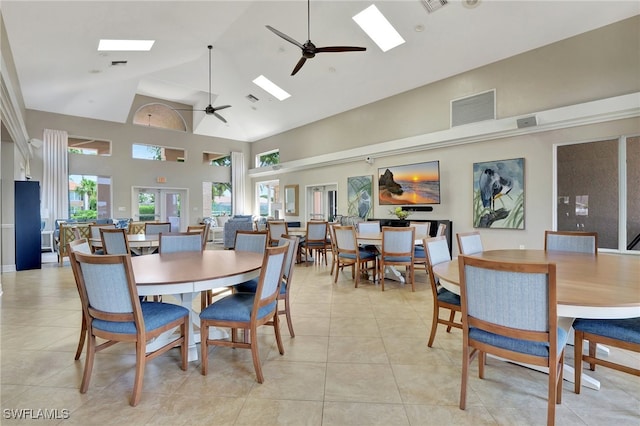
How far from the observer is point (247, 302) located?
2230mm

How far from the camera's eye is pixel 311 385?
79.3 inches

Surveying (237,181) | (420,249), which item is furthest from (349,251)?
(237,181)

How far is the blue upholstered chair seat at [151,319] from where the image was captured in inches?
71.8

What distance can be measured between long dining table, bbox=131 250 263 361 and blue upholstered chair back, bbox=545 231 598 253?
3057 millimetres

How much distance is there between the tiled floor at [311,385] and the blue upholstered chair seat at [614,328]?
0.44 m

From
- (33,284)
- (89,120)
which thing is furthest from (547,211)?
(89,120)

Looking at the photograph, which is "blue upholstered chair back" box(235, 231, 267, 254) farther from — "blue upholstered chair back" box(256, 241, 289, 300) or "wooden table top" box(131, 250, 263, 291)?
"blue upholstered chair back" box(256, 241, 289, 300)

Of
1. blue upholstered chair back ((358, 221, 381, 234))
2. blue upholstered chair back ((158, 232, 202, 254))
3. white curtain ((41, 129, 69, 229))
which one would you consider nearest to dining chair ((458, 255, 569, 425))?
blue upholstered chair back ((158, 232, 202, 254))

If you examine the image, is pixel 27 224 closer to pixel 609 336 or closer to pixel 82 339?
pixel 82 339

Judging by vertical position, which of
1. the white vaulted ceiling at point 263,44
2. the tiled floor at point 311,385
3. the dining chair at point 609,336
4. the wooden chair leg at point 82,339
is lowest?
the tiled floor at point 311,385

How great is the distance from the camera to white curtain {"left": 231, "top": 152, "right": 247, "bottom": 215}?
481 inches

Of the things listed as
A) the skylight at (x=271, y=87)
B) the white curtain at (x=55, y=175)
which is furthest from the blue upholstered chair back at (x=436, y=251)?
the white curtain at (x=55, y=175)

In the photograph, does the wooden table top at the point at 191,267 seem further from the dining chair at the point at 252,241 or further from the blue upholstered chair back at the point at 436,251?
the blue upholstered chair back at the point at 436,251

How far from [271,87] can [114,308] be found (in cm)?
782
